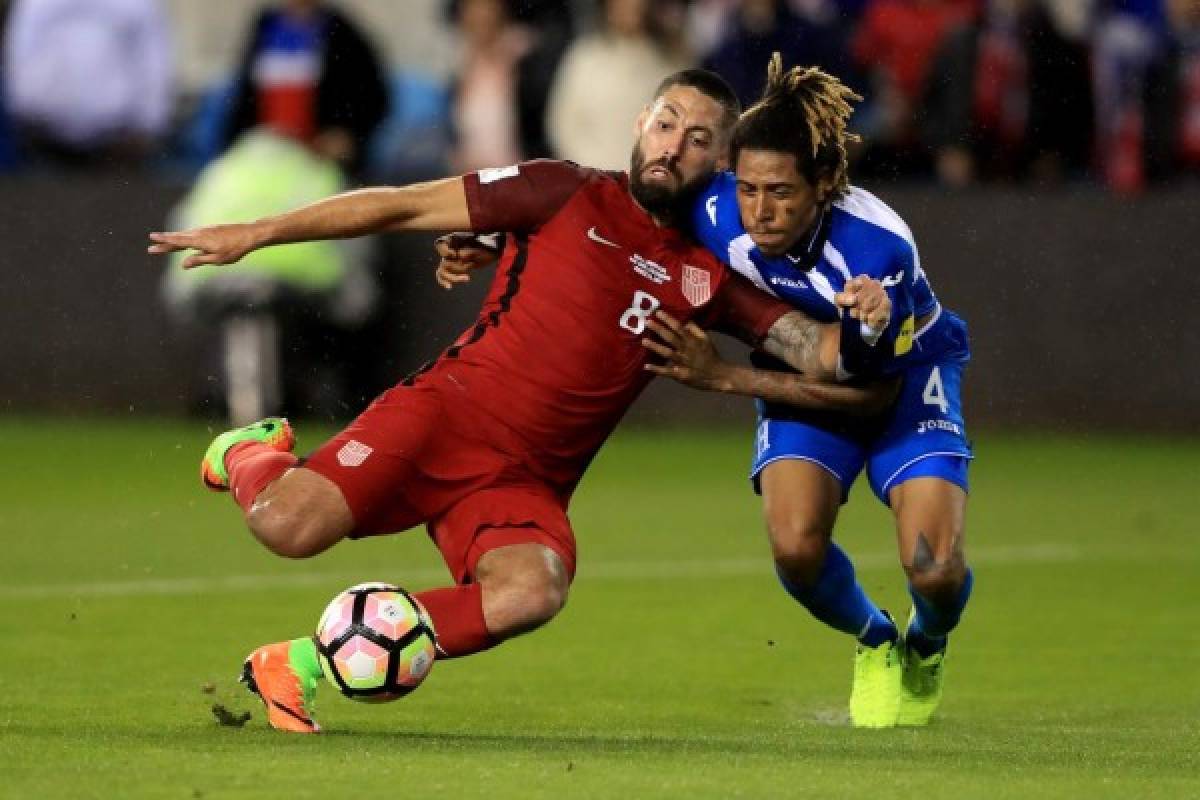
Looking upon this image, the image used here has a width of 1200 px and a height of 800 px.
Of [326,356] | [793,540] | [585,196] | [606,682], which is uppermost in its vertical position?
[585,196]

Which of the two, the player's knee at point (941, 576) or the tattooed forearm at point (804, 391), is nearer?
the tattooed forearm at point (804, 391)

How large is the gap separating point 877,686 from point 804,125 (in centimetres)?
182

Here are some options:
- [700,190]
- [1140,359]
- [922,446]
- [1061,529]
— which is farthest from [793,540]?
[1140,359]

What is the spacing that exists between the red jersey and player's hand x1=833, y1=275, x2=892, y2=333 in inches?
19.7

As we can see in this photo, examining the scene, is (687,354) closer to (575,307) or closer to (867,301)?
(575,307)

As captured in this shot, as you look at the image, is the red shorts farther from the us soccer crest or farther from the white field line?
the white field line

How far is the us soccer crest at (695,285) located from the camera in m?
8.80

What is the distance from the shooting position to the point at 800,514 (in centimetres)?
898

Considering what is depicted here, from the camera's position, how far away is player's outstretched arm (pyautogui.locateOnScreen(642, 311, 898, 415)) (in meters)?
8.66

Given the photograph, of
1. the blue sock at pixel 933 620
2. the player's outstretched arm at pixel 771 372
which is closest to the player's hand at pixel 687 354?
the player's outstretched arm at pixel 771 372

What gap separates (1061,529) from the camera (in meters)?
14.8

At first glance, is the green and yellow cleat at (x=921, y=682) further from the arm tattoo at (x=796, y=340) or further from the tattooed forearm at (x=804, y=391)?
the arm tattoo at (x=796, y=340)

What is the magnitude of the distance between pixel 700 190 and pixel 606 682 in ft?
6.49

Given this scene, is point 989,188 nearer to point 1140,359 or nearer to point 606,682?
point 1140,359
